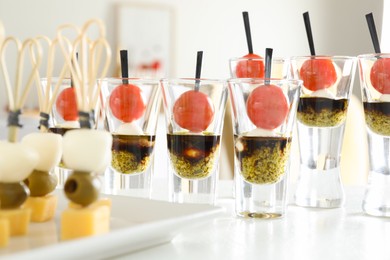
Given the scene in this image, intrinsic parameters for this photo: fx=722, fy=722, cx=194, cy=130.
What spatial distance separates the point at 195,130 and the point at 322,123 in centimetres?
25

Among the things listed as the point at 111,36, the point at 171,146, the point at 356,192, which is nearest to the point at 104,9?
the point at 111,36

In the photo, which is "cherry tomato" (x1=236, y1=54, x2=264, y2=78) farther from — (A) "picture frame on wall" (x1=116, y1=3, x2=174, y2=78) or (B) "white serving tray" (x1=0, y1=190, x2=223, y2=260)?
(A) "picture frame on wall" (x1=116, y1=3, x2=174, y2=78)

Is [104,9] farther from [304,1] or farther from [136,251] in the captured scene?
[136,251]

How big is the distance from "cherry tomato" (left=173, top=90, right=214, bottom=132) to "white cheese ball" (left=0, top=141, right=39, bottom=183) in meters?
0.31

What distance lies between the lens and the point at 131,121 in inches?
42.7

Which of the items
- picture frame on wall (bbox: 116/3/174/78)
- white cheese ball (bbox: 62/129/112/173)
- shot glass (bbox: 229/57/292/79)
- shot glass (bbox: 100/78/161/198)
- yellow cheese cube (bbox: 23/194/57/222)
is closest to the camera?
white cheese ball (bbox: 62/129/112/173)

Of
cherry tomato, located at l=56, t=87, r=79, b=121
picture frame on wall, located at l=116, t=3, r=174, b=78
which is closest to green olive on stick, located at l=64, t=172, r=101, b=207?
cherry tomato, located at l=56, t=87, r=79, b=121

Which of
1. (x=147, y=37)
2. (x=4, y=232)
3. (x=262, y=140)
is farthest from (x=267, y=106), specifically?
(x=147, y=37)

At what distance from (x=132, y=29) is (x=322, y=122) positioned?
11.2ft

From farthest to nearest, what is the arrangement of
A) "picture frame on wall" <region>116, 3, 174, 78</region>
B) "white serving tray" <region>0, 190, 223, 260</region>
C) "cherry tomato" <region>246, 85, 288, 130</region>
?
1. "picture frame on wall" <region>116, 3, 174, 78</region>
2. "cherry tomato" <region>246, 85, 288, 130</region>
3. "white serving tray" <region>0, 190, 223, 260</region>

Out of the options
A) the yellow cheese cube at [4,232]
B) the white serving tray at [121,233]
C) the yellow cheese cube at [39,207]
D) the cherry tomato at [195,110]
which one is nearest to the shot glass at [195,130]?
the cherry tomato at [195,110]

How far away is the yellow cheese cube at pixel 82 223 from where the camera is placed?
2.26 ft

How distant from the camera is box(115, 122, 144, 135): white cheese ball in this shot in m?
1.08

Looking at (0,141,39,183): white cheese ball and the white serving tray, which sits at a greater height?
(0,141,39,183): white cheese ball
